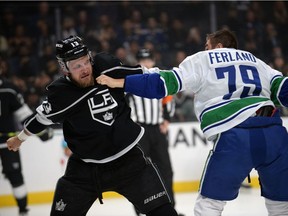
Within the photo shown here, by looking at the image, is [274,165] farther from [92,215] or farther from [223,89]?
[92,215]

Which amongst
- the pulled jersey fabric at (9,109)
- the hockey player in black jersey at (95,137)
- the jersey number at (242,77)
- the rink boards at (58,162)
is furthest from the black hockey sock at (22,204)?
the jersey number at (242,77)

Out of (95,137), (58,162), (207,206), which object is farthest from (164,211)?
(58,162)

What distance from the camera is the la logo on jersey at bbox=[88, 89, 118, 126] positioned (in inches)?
124

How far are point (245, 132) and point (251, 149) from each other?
94mm

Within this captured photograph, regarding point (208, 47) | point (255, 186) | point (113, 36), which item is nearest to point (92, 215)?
point (255, 186)

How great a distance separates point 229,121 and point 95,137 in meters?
0.74

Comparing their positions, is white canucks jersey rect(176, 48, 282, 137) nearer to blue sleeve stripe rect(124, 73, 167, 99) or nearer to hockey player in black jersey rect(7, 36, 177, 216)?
blue sleeve stripe rect(124, 73, 167, 99)

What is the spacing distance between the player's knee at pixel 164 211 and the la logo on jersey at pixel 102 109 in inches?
21.2

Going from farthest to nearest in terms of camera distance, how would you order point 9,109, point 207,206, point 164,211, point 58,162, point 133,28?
point 133,28 < point 58,162 < point 9,109 < point 164,211 < point 207,206

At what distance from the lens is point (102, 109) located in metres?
3.14

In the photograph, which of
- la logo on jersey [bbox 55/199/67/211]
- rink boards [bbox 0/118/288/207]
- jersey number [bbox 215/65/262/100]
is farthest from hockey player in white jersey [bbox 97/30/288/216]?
rink boards [bbox 0/118/288/207]

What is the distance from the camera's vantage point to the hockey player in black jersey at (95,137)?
3.13 meters

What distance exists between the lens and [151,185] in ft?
10.4

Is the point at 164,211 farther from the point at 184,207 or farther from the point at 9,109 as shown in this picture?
the point at 9,109
